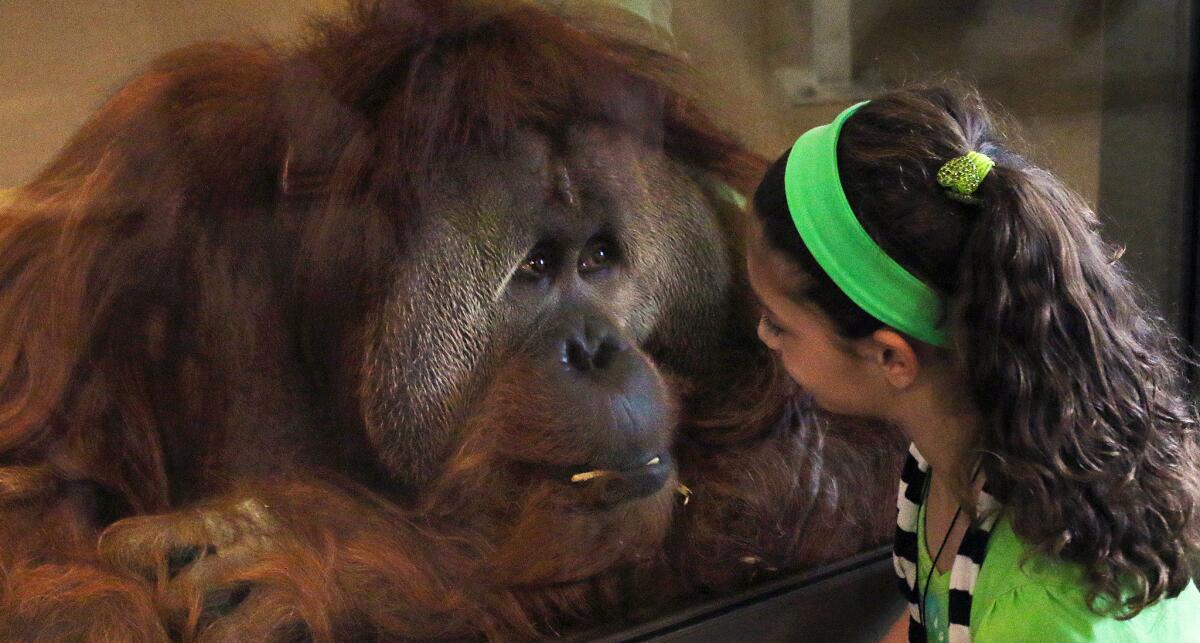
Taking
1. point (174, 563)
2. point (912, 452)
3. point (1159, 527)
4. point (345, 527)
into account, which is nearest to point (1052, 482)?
point (1159, 527)

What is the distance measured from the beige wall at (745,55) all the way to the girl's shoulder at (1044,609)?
1.99 feet

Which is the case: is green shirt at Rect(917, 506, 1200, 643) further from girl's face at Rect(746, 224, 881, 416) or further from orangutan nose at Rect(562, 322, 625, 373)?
orangutan nose at Rect(562, 322, 625, 373)

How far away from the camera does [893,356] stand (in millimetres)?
900

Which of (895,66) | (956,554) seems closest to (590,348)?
(956,554)

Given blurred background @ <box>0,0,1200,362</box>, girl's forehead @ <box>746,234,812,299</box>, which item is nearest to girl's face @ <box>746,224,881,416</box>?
girl's forehead @ <box>746,234,812,299</box>

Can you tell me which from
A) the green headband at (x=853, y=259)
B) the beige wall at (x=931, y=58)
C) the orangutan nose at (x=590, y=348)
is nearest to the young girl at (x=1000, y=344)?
the green headband at (x=853, y=259)

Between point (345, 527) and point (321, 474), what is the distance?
0.06m

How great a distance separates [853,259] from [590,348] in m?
0.30

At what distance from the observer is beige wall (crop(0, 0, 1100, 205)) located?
2.45 feet

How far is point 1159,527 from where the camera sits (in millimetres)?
896

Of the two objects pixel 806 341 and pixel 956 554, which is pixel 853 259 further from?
pixel 956 554

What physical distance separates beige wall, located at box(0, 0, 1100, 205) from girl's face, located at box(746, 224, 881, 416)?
364 mm

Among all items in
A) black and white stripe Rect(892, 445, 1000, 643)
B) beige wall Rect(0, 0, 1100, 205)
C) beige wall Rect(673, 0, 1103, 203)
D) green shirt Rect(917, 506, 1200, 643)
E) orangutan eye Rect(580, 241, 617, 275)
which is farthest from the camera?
beige wall Rect(673, 0, 1103, 203)

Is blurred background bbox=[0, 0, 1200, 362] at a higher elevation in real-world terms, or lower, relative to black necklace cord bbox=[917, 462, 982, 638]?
higher
